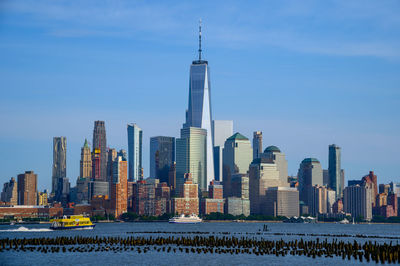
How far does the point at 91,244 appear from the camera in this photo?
162m

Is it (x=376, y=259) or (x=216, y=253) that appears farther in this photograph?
(x=216, y=253)

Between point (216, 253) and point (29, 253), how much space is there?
36.9 m

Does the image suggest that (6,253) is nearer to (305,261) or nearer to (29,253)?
(29,253)

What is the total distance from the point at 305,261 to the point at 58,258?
45.4 m

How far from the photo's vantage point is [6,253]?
138 metres

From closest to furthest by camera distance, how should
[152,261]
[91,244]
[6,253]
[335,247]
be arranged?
[152,261] → [6,253] → [335,247] → [91,244]

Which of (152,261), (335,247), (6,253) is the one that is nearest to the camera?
(152,261)

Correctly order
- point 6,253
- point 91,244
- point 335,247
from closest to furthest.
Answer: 1. point 6,253
2. point 335,247
3. point 91,244

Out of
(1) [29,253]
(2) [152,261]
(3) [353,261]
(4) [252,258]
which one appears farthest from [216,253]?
(1) [29,253]

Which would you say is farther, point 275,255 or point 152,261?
point 275,255

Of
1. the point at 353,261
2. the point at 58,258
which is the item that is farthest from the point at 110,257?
the point at 353,261

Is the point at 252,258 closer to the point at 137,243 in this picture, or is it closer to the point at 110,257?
the point at 110,257

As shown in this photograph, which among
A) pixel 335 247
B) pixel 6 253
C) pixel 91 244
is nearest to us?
pixel 6 253

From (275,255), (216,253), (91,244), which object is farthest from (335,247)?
(91,244)
